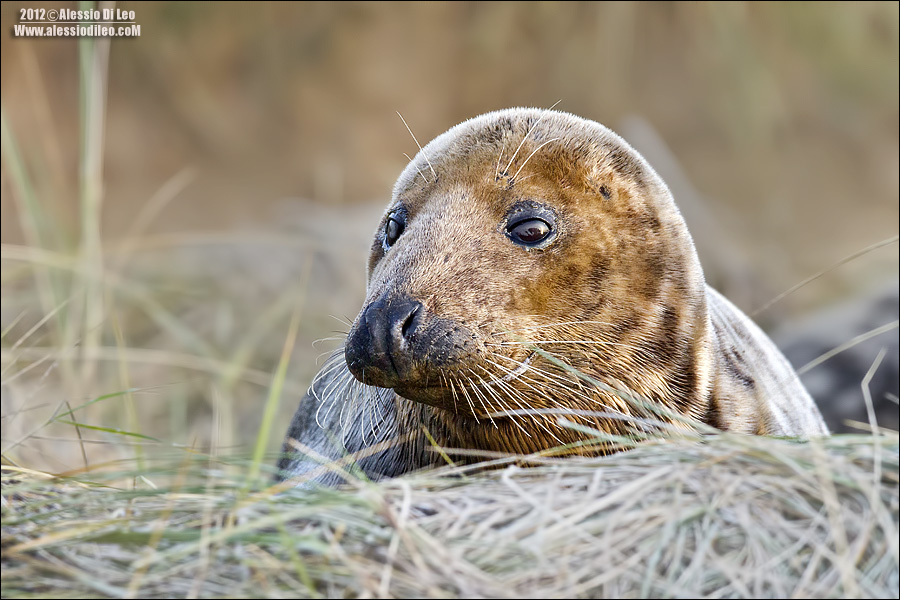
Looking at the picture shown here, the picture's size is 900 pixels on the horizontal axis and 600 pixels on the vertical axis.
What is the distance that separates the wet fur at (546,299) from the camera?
3.12 metres

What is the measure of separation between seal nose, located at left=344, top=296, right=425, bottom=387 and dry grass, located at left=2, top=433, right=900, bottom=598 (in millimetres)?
544

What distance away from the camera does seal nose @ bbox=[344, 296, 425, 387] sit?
9.59 feet

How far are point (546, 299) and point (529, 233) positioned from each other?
22 cm

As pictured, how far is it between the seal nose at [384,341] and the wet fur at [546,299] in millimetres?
73

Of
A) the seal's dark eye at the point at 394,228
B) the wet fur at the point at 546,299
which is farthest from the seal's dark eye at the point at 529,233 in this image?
the seal's dark eye at the point at 394,228

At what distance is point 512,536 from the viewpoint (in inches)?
86.9

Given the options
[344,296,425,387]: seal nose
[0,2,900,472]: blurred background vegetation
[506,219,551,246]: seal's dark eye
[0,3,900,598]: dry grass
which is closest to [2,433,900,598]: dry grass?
[0,3,900,598]: dry grass

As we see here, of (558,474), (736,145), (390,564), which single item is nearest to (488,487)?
(558,474)

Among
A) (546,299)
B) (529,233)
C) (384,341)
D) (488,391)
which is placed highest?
(529,233)

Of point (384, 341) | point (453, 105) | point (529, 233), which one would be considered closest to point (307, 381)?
point (529, 233)

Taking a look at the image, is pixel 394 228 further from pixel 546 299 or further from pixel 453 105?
pixel 453 105

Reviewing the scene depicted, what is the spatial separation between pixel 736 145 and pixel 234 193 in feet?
18.5

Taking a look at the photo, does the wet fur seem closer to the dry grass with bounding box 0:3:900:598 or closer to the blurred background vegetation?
the dry grass with bounding box 0:3:900:598

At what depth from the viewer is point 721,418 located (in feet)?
11.4
